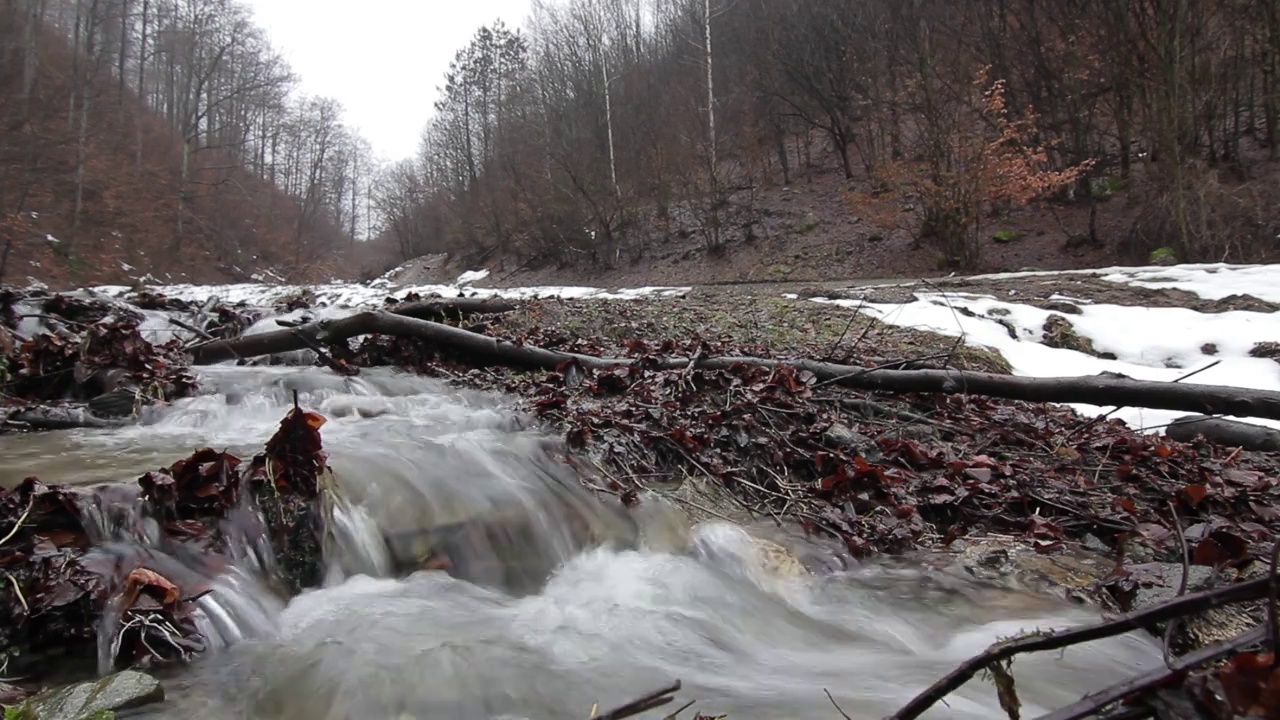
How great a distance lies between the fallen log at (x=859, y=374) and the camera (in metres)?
3.52

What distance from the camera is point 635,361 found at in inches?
199

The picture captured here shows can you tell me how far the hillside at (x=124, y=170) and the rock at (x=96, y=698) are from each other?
9626 mm

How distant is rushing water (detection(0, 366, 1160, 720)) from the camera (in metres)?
2.21

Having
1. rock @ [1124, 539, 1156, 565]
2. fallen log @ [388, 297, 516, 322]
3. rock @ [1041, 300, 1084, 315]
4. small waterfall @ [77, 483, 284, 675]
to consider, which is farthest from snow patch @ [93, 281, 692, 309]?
rock @ [1124, 539, 1156, 565]

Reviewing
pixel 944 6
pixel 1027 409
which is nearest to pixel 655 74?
pixel 944 6

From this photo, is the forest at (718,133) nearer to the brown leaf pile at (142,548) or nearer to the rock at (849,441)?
the rock at (849,441)

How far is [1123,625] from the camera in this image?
0.93m

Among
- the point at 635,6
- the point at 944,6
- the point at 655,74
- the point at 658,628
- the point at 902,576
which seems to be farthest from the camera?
the point at 635,6

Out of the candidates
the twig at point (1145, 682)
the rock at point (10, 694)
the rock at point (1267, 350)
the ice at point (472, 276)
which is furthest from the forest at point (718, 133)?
the twig at point (1145, 682)

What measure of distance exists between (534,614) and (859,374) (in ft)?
9.15

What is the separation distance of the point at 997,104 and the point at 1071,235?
3.50m

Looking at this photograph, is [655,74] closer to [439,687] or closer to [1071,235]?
[1071,235]

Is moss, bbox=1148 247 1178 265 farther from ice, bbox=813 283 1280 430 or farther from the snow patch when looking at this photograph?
the snow patch

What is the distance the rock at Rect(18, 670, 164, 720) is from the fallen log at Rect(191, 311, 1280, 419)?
3.45 m
